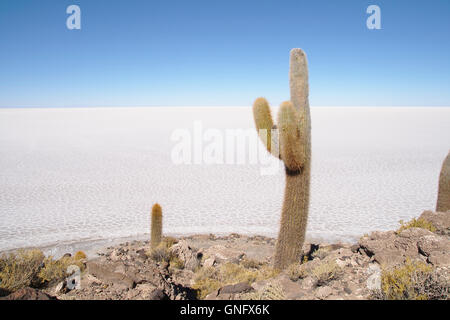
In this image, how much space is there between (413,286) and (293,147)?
93.3 inches

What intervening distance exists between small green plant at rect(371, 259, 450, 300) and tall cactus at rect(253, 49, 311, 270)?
5.78 ft

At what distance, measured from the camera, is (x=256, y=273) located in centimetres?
542

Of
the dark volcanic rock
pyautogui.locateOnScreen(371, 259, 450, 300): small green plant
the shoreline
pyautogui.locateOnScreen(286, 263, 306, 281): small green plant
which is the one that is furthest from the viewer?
the shoreline

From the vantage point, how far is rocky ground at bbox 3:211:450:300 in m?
4.00

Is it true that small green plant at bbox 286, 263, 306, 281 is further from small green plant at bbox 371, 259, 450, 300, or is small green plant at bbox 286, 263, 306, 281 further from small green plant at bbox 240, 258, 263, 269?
small green plant at bbox 371, 259, 450, 300

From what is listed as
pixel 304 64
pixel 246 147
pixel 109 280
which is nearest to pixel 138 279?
pixel 109 280

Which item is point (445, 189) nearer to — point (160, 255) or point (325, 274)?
point (325, 274)

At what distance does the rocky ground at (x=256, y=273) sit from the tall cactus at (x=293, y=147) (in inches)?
17.8

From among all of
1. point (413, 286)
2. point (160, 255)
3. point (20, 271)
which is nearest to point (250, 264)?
point (160, 255)

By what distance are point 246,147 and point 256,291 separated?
21.3 meters

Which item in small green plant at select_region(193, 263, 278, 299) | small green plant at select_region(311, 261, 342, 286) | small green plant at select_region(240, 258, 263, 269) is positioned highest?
small green plant at select_region(311, 261, 342, 286)

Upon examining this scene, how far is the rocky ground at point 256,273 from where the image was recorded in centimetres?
400

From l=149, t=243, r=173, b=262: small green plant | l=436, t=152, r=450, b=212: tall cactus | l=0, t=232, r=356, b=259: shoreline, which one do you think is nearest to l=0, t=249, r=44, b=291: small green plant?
l=149, t=243, r=173, b=262: small green plant

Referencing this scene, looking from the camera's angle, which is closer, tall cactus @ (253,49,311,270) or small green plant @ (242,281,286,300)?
small green plant @ (242,281,286,300)
